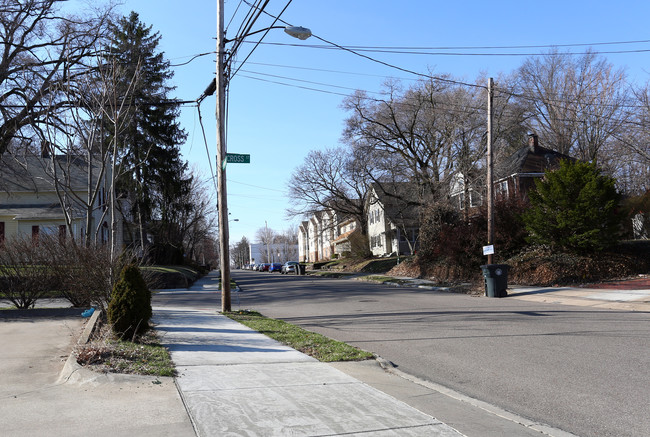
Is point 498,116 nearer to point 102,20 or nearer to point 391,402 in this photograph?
point 102,20

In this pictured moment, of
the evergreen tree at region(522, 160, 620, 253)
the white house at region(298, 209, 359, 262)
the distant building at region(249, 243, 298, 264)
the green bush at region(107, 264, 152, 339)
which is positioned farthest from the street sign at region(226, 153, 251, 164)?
the distant building at region(249, 243, 298, 264)

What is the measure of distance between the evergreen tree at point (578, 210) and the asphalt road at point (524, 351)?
6484 millimetres

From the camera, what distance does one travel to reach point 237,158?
1464cm

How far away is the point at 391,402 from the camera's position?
226 inches

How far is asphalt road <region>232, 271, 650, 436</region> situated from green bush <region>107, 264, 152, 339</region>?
409 cm

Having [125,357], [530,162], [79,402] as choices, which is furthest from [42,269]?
[530,162]

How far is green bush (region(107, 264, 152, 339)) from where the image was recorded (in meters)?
8.66

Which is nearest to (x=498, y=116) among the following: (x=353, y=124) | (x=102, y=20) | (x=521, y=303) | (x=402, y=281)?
(x=353, y=124)

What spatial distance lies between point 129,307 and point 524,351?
6.72 m

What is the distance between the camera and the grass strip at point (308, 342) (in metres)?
8.44

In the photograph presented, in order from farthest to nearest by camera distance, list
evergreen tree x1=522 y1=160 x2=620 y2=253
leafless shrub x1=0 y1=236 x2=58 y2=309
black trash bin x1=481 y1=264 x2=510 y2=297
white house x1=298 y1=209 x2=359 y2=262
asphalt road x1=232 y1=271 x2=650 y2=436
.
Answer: white house x1=298 y1=209 x2=359 y2=262 < evergreen tree x1=522 y1=160 x2=620 y2=253 < black trash bin x1=481 y1=264 x2=510 y2=297 < leafless shrub x1=0 y1=236 x2=58 y2=309 < asphalt road x1=232 y1=271 x2=650 y2=436

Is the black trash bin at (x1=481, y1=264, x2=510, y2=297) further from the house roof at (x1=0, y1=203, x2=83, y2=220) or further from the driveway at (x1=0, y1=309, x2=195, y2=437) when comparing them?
the house roof at (x1=0, y1=203, x2=83, y2=220)

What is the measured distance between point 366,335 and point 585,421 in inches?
245

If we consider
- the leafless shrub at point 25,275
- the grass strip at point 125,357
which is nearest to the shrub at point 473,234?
the leafless shrub at point 25,275
